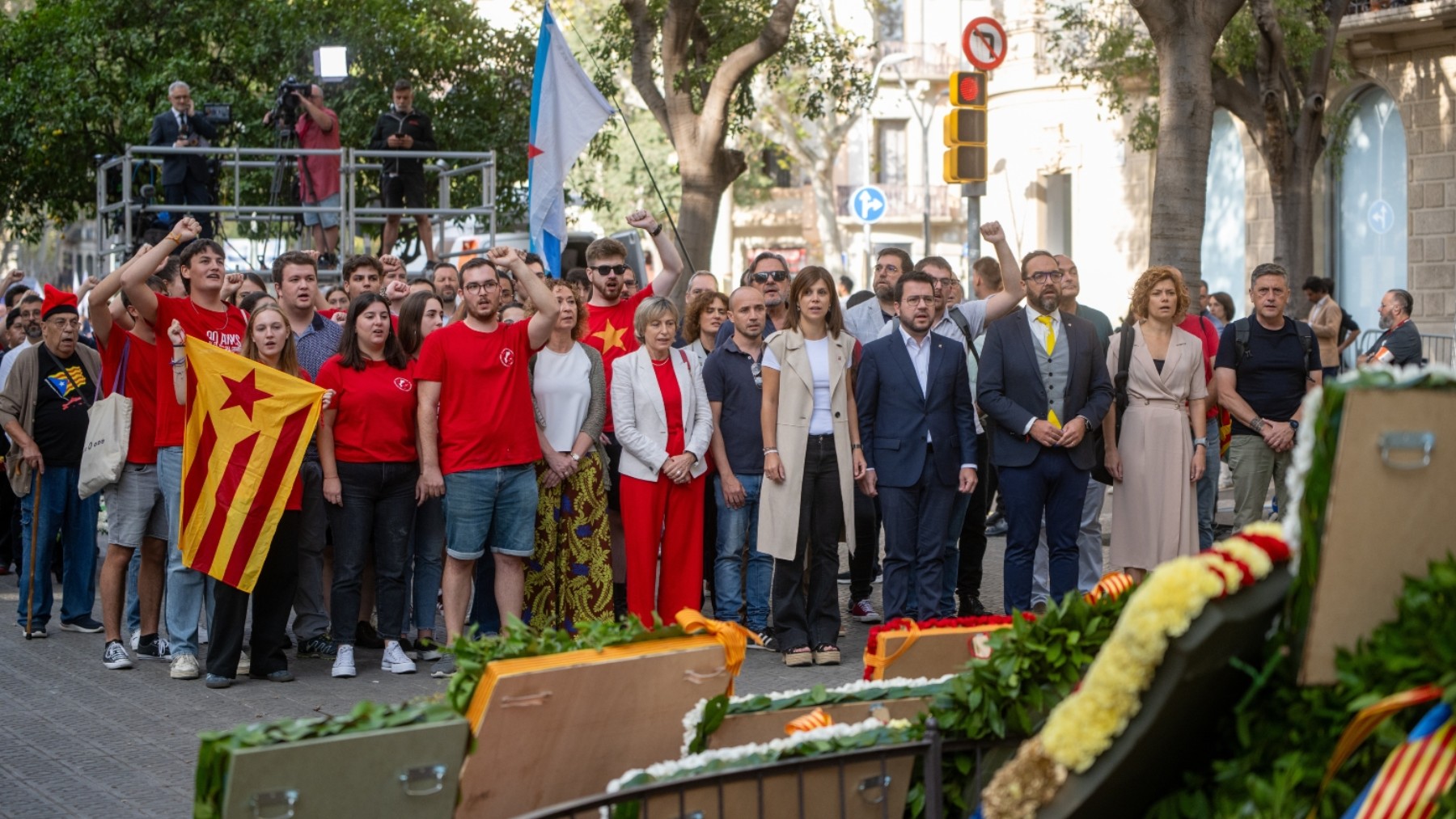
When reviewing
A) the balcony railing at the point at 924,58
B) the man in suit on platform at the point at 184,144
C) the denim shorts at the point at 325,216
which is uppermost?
the balcony railing at the point at 924,58

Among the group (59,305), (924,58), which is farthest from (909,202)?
(59,305)

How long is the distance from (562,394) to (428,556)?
1.20 meters

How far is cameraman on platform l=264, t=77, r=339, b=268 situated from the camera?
15664 millimetres

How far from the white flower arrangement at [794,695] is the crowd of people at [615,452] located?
12.8 ft

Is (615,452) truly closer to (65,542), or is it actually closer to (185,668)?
(185,668)

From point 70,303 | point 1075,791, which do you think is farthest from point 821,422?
point 1075,791

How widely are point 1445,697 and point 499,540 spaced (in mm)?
6151

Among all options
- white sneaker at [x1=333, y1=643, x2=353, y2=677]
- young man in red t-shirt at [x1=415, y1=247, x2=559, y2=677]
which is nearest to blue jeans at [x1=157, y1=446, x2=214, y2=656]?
white sneaker at [x1=333, y1=643, x2=353, y2=677]

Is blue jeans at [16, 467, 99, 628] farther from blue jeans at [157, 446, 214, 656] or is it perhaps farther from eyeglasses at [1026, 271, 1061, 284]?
eyeglasses at [1026, 271, 1061, 284]

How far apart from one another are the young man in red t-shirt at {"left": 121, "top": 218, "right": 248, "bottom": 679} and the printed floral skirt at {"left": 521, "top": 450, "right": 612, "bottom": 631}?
5.58ft

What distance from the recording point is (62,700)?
762 centimetres

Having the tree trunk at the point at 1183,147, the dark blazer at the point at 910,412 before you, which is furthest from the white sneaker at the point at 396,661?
the tree trunk at the point at 1183,147

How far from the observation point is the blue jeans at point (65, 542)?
936cm

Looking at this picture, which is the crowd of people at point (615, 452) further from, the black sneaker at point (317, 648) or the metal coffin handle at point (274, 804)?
the metal coffin handle at point (274, 804)
